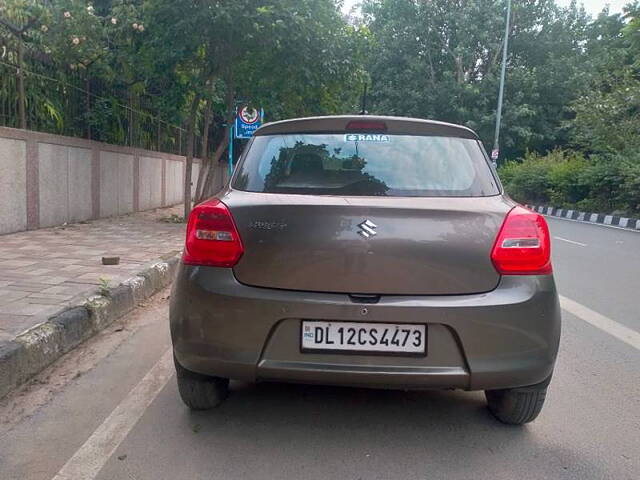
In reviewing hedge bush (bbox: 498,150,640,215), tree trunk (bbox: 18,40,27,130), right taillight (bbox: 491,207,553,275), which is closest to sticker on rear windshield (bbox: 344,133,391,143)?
right taillight (bbox: 491,207,553,275)

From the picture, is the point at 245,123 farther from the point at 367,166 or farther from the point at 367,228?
the point at 367,228

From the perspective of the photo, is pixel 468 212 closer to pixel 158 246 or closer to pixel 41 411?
pixel 41 411

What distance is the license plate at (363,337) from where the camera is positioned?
2602 millimetres

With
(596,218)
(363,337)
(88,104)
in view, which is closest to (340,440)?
(363,337)

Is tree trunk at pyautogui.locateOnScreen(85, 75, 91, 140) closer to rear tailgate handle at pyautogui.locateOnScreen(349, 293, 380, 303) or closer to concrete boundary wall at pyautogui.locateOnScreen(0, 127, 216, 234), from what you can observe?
concrete boundary wall at pyautogui.locateOnScreen(0, 127, 216, 234)

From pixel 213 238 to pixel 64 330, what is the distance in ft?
6.31

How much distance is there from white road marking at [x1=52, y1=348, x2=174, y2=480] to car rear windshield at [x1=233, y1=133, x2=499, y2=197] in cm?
129

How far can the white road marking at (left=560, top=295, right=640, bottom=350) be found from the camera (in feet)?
15.4

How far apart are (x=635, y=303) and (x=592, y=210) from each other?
52.4ft

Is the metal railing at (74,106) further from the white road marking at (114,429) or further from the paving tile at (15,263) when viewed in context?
the white road marking at (114,429)

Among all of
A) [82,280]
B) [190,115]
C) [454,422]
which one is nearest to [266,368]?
[454,422]

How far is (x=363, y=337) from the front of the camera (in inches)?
103

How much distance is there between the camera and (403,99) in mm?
31953

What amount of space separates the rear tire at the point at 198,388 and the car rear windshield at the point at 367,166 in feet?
3.11
